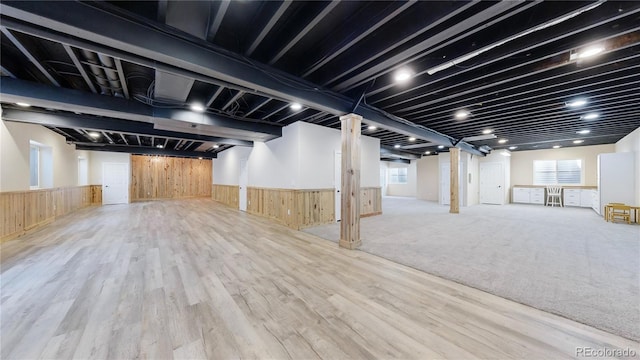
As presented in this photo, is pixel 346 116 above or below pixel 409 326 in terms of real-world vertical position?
above

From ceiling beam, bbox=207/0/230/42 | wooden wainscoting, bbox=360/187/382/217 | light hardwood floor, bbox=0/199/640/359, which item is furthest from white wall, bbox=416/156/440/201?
ceiling beam, bbox=207/0/230/42

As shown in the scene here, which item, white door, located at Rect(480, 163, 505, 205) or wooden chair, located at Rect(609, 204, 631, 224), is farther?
white door, located at Rect(480, 163, 505, 205)

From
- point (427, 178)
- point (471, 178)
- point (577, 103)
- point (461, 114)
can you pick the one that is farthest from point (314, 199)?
point (427, 178)

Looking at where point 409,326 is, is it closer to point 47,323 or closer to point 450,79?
point 47,323

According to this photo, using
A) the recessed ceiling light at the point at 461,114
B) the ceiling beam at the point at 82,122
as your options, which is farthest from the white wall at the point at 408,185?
the ceiling beam at the point at 82,122

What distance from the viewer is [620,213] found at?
22.1 feet

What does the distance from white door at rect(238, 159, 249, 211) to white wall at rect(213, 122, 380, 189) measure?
0.54 metres

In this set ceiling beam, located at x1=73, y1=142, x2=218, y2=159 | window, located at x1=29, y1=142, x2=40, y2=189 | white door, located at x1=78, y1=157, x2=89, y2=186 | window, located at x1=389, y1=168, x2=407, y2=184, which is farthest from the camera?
window, located at x1=389, y1=168, x2=407, y2=184

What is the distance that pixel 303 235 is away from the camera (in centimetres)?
510

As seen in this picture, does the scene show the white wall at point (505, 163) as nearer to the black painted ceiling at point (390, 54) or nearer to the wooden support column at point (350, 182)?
the black painted ceiling at point (390, 54)

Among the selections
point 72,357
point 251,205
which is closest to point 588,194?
point 251,205

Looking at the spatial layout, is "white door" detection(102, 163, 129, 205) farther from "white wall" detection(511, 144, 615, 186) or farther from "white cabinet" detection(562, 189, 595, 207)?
"white cabinet" detection(562, 189, 595, 207)

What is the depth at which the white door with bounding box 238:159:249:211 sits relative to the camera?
8528 mm

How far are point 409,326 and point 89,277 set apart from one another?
148 inches
